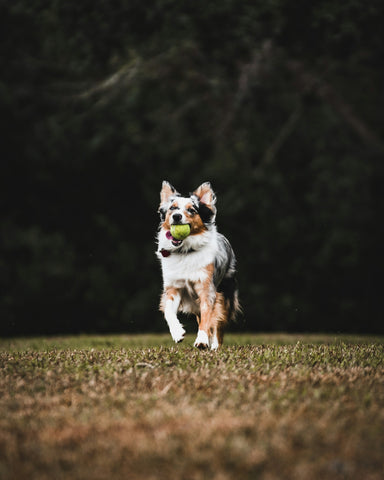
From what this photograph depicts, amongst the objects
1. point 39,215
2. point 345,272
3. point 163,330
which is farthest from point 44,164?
point 345,272

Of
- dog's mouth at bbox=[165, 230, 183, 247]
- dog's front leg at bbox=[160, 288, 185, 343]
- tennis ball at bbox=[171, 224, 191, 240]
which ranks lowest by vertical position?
dog's front leg at bbox=[160, 288, 185, 343]

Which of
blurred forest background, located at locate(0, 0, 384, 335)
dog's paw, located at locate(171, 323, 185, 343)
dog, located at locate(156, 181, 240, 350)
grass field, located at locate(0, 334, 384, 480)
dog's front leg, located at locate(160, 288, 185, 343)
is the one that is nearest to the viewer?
grass field, located at locate(0, 334, 384, 480)

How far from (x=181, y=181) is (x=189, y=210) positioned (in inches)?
343

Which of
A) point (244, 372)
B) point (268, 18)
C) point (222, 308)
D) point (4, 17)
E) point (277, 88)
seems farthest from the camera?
point (277, 88)

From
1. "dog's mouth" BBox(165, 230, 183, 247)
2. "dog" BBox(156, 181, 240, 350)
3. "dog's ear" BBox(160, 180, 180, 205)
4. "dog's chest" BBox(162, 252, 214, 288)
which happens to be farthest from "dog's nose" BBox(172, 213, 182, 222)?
"dog's ear" BBox(160, 180, 180, 205)

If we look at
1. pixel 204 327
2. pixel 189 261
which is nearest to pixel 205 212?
pixel 189 261

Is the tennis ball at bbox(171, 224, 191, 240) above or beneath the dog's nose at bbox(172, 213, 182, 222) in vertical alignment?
beneath

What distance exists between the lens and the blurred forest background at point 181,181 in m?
14.4

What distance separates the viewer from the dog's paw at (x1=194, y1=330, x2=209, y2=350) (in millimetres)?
6434

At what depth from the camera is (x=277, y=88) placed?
14695mm

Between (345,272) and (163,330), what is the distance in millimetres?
4470

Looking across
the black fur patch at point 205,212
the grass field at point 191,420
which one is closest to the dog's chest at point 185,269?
the black fur patch at point 205,212

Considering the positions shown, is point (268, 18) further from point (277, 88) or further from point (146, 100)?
point (146, 100)

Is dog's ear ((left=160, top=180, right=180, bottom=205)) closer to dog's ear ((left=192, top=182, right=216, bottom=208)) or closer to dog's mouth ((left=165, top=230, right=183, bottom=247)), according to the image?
dog's ear ((left=192, top=182, right=216, bottom=208))
